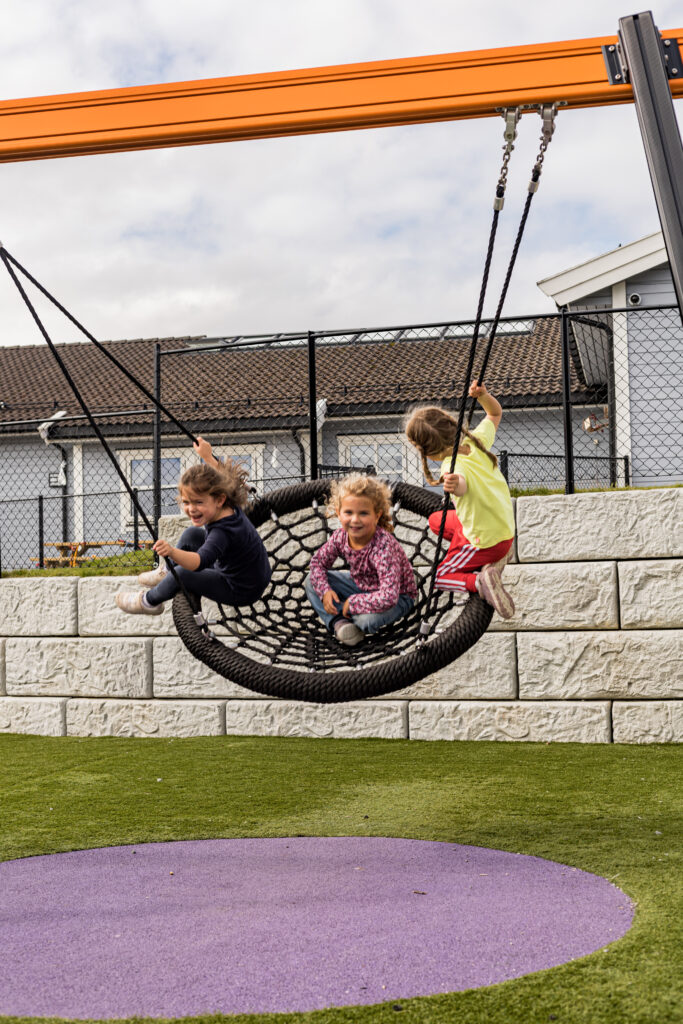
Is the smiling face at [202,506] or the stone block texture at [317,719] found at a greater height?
the smiling face at [202,506]

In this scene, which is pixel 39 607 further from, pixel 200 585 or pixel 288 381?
pixel 288 381

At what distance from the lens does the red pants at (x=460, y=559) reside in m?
3.41

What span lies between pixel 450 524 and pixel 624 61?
1.58 metres

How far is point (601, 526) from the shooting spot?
5.37 metres

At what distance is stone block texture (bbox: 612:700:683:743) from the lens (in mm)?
5414

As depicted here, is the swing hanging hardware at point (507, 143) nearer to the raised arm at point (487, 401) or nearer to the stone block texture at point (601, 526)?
the raised arm at point (487, 401)

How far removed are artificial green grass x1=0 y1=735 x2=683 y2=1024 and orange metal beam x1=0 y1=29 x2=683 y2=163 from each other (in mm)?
2211

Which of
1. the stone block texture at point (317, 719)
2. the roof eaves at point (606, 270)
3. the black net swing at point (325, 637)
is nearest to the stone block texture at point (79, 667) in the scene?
the stone block texture at point (317, 719)

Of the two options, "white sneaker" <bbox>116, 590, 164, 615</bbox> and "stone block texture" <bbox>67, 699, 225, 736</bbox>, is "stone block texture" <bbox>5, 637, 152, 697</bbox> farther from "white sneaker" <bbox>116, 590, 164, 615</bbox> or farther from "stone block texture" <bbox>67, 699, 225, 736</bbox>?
"white sneaker" <bbox>116, 590, 164, 615</bbox>

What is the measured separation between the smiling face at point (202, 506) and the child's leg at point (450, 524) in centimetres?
72

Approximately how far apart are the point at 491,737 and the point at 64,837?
2466 millimetres

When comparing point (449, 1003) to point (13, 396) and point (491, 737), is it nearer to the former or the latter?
point (491, 737)

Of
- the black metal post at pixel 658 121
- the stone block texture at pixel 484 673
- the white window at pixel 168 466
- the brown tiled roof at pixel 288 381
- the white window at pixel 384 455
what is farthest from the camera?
the brown tiled roof at pixel 288 381

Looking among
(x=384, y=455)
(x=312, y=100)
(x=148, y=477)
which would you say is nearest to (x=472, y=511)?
(x=312, y=100)
